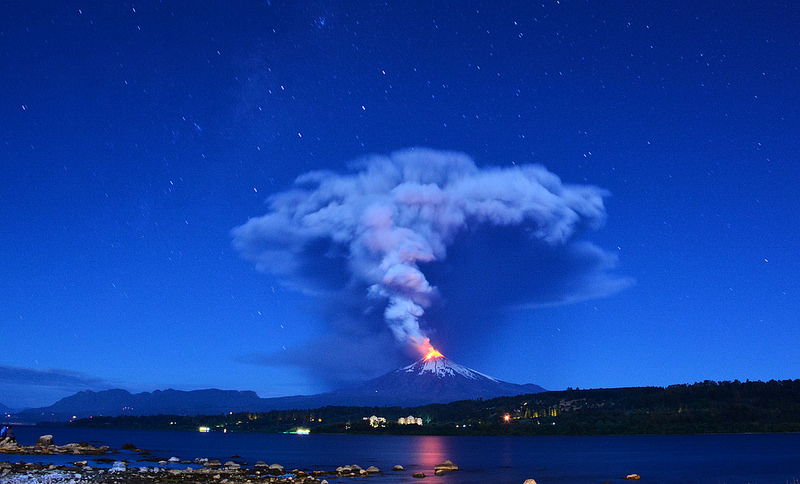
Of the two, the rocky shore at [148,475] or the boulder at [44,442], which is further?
the boulder at [44,442]

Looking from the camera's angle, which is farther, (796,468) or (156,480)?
(796,468)

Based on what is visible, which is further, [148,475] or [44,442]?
[44,442]

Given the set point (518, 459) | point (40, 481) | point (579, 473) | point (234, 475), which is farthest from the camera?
point (518, 459)

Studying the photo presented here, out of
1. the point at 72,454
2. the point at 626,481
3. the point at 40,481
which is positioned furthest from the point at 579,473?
the point at 72,454

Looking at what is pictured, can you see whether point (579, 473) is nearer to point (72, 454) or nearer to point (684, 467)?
point (684, 467)

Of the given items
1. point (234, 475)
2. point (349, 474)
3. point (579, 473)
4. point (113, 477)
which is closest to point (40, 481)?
point (113, 477)

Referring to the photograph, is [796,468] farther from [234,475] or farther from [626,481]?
[234,475]

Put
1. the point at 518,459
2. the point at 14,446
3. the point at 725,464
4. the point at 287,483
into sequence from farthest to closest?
1. the point at 518,459
2. the point at 725,464
3. the point at 14,446
4. the point at 287,483

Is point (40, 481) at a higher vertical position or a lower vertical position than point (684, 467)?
Answer: higher

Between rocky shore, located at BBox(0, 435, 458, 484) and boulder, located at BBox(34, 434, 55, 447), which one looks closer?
rocky shore, located at BBox(0, 435, 458, 484)

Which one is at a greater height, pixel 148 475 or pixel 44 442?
pixel 44 442
